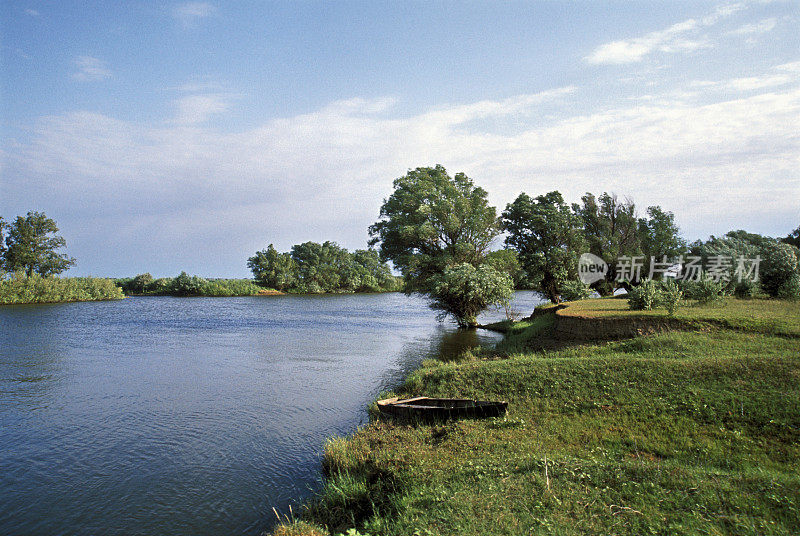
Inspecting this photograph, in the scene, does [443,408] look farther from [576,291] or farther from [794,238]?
[794,238]

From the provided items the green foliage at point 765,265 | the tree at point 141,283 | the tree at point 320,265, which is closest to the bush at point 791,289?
the green foliage at point 765,265

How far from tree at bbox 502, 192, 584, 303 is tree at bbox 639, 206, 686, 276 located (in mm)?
5858

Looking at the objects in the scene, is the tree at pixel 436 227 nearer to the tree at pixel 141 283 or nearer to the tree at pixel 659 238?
the tree at pixel 659 238

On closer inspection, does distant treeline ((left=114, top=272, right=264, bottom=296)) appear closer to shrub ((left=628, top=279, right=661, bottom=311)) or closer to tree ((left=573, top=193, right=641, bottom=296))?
tree ((left=573, top=193, right=641, bottom=296))

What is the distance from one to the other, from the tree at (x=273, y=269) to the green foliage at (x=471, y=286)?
72243 mm

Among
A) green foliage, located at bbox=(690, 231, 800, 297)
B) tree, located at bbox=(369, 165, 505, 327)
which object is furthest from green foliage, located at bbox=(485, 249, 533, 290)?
green foliage, located at bbox=(690, 231, 800, 297)

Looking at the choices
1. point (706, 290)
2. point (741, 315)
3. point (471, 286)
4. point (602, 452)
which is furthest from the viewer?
point (471, 286)

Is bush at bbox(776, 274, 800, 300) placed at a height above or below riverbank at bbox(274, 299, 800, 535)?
above

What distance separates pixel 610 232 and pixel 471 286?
17.5m

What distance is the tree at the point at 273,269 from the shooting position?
9781 centimetres

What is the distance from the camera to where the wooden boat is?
10.2 meters

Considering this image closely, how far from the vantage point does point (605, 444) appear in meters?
8.21

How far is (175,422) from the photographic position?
43.4 feet

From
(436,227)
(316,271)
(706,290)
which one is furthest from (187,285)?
(706,290)
